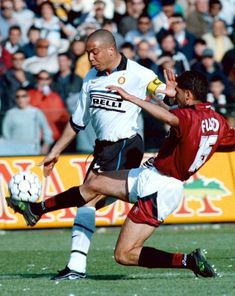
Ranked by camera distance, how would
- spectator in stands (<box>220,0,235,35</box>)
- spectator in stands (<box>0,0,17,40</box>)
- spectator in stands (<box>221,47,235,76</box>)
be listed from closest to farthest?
spectator in stands (<box>221,47,235,76</box>) < spectator in stands (<box>0,0,17,40</box>) < spectator in stands (<box>220,0,235,35</box>)

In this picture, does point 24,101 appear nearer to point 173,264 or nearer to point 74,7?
→ point 74,7

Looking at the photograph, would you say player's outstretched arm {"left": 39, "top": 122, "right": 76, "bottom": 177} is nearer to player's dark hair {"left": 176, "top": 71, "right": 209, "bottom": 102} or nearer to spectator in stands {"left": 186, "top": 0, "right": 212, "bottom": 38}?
player's dark hair {"left": 176, "top": 71, "right": 209, "bottom": 102}

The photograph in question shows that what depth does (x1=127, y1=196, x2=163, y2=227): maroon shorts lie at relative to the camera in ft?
33.7

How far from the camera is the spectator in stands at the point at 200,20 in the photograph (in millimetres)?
22516

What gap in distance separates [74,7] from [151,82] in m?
11.9

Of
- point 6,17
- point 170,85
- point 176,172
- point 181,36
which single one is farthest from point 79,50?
point 176,172

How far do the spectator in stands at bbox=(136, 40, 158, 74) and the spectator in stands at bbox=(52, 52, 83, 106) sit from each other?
1.15m

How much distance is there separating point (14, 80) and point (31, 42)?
150 cm

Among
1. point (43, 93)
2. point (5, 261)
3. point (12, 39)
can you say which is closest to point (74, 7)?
point (12, 39)

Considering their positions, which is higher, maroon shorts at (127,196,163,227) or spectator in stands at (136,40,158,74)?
spectator in stands at (136,40,158,74)

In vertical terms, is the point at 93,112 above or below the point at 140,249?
above

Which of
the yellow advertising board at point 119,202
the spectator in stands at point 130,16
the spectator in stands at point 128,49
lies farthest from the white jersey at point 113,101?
the spectator in stands at point 130,16

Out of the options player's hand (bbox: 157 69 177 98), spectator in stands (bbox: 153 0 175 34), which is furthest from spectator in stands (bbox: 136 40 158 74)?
player's hand (bbox: 157 69 177 98)

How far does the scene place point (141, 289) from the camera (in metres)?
9.80
